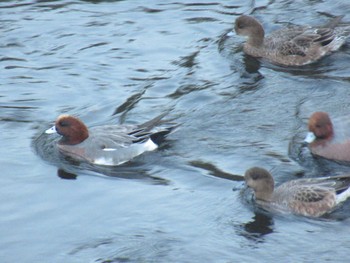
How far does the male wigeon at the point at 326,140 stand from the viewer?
11.6 metres

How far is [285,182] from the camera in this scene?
435 inches

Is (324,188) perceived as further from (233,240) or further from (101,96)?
(101,96)

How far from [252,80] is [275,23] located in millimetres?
2402

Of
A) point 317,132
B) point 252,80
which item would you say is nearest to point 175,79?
point 252,80

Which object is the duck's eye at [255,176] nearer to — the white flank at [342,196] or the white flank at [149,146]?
the white flank at [342,196]

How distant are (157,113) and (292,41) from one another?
2.66 m

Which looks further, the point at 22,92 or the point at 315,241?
the point at 22,92

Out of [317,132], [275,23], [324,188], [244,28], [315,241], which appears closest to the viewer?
[315,241]

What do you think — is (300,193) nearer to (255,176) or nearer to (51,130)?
(255,176)

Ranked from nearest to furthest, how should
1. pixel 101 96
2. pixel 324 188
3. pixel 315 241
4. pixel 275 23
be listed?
pixel 315 241 < pixel 324 188 < pixel 101 96 < pixel 275 23

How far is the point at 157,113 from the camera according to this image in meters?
13.2

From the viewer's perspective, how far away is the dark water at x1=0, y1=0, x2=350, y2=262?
9938mm

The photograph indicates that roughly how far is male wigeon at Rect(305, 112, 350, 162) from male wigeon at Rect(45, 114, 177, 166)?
6.09 ft

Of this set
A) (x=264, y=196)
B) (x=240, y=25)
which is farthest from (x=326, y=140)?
(x=240, y=25)
